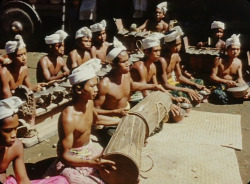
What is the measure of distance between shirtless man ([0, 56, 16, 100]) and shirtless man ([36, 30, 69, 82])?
93 centimetres

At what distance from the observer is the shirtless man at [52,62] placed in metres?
6.40

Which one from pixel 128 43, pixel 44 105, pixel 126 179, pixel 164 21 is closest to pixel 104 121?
pixel 126 179

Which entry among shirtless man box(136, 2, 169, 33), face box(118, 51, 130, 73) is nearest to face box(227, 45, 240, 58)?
shirtless man box(136, 2, 169, 33)

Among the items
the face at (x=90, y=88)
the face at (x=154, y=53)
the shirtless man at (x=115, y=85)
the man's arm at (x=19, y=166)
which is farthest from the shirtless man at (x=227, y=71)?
the man's arm at (x=19, y=166)

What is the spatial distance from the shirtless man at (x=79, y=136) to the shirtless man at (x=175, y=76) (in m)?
3.06

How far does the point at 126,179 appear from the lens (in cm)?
353

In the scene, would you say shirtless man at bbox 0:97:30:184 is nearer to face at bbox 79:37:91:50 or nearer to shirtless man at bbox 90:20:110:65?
face at bbox 79:37:91:50

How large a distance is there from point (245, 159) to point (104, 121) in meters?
2.21

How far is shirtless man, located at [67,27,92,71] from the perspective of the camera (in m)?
7.23

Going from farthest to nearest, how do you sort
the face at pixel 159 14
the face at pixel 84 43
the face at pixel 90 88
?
1. the face at pixel 159 14
2. the face at pixel 84 43
3. the face at pixel 90 88

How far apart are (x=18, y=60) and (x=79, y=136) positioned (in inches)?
92.0

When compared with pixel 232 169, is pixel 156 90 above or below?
above

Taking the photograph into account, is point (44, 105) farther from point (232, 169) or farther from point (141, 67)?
point (232, 169)

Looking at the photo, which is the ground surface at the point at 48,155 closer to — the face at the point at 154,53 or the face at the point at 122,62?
the face at the point at 122,62
